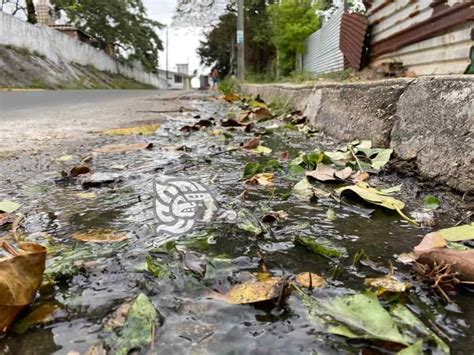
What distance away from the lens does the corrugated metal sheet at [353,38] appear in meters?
6.43

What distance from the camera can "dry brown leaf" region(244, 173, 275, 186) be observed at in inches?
58.7

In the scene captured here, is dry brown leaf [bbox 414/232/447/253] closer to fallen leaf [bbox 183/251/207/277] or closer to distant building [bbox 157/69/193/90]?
fallen leaf [bbox 183/251/207/277]

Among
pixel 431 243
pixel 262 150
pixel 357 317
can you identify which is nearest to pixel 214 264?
pixel 357 317

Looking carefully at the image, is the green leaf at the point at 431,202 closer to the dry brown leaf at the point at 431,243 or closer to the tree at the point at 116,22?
the dry brown leaf at the point at 431,243

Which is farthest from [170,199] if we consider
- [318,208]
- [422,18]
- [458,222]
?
[422,18]

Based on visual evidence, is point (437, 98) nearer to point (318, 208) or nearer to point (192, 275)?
point (318, 208)

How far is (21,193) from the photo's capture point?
54.7 inches

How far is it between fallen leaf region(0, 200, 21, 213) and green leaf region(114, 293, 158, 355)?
2.19 feet

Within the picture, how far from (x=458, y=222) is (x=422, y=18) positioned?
3955 millimetres

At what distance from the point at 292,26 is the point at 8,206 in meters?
13.3

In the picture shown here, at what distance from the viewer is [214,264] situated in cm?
82

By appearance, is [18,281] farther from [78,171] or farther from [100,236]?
[78,171]

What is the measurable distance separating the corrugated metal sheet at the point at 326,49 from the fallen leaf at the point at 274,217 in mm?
7586

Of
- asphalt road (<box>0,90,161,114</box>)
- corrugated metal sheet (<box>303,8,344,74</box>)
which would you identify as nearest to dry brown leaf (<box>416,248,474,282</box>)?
asphalt road (<box>0,90,161,114</box>)
